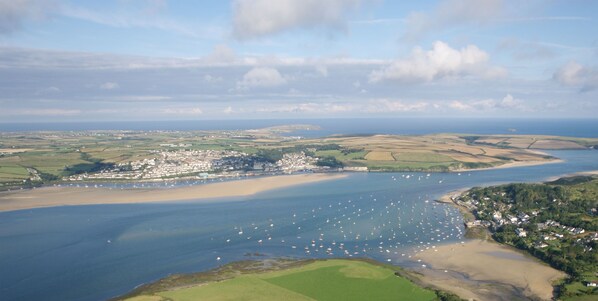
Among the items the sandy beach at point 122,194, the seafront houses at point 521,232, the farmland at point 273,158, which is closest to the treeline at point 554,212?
the seafront houses at point 521,232

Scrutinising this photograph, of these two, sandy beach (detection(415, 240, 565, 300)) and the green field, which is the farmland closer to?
sandy beach (detection(415, 240, 565, 300))

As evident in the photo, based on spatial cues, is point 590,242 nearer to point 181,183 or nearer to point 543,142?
point 181,183

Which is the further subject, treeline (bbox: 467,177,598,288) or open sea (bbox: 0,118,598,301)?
treeline (bbox: 467,177,598,288)

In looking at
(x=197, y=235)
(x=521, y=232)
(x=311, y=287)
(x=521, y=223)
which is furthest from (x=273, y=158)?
(x=311, y=287)

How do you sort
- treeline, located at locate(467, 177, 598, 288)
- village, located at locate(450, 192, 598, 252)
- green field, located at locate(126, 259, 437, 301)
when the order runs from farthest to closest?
village, located at locate(450, 192, 598, 252) → treeline, located at locate(467, 177, 598, 288) → green field, located at locate(126, 259, 437, 301)

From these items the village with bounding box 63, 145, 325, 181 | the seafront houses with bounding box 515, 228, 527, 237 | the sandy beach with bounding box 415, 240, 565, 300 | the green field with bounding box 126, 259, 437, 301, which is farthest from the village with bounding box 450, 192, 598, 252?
the village with bounding box 63, 145, 325, 181

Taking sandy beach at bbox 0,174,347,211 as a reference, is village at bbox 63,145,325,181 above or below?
above
